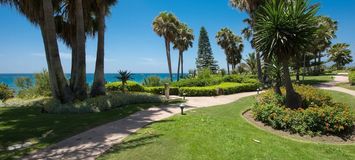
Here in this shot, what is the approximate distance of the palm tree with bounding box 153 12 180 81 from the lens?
3653cm

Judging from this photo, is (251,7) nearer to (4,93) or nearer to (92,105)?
(92,105)

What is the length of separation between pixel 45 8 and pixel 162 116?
8354mm

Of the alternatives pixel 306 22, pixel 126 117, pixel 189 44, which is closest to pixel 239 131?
pixel 126 117

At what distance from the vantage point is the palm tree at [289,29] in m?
11.0

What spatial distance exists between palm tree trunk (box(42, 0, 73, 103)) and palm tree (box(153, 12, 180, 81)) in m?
22.5

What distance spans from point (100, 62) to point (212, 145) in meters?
12.2

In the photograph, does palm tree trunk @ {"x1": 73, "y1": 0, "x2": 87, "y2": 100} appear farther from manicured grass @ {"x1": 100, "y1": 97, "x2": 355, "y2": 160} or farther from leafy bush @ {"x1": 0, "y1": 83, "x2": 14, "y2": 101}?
manicured grass @ {"x1": 100, "y1": 97, "x2": 355, "y2": 160}

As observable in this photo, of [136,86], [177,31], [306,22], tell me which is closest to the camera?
[306,22]

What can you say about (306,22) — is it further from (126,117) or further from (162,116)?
(126,117)

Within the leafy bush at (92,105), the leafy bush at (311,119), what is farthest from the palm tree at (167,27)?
the leafy bush at (311,119)

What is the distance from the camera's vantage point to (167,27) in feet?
120

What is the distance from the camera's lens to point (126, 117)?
37.0 feet

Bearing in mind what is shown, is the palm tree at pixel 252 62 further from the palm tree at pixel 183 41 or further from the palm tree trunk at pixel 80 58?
the palm tree trunk at pixel 80 58

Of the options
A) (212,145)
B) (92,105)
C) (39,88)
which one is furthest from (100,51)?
Result: (212,145)
